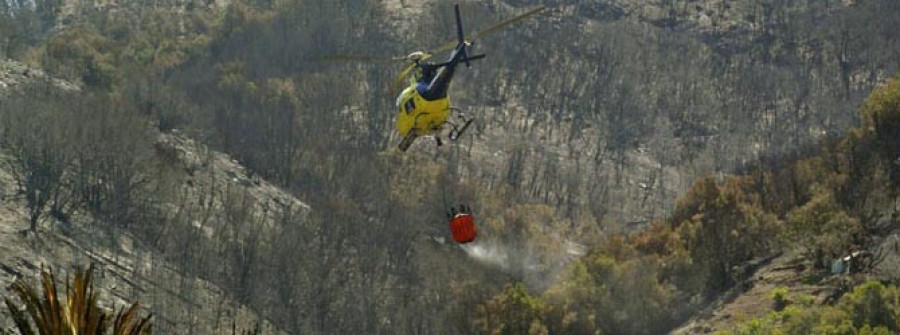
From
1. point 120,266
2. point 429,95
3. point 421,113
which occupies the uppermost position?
point 429,95

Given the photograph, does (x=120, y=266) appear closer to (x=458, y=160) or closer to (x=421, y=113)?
(x=421, y=113)

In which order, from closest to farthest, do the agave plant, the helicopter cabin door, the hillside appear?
the agave plant < the helicopter cabin door < the hillside

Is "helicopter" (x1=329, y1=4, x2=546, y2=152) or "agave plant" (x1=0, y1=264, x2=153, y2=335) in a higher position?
"agave plant" (x1=0, y1=264, x2=153, y2=335)

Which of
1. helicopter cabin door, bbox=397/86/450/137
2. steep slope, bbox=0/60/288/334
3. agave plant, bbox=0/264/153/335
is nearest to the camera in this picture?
agave plant, bbox=0/264/153/335

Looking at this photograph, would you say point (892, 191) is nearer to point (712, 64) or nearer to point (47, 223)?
point (47, 223)

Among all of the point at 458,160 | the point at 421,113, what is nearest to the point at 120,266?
the point at 421,113

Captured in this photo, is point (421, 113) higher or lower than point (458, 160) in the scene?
higher

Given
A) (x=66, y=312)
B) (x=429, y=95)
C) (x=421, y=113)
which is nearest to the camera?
(x=66, y=312)

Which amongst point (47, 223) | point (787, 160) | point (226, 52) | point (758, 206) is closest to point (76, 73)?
point (226, 52)

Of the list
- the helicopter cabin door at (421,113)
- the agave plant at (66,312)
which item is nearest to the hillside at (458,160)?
the helicopter cabin door at (421,113)

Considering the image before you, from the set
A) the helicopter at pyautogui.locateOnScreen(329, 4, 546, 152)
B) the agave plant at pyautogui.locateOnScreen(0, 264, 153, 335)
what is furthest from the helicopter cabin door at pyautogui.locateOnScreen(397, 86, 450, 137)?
the agave plant at pyautogui.locateOnScreen(0, 264, 153, 335)

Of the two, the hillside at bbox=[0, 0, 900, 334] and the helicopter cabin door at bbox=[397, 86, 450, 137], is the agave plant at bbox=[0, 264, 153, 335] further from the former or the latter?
the hillside at bbox=[0, 0, 900, 334]

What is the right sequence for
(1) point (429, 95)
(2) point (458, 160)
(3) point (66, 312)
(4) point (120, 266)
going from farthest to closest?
(2) point (458, 160), (4) point (120, 266), (1) point (429, 95), (3) point (66, 312)

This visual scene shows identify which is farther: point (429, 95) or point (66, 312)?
point (429, 95)
